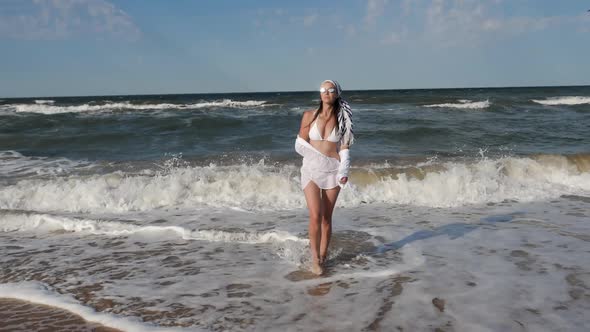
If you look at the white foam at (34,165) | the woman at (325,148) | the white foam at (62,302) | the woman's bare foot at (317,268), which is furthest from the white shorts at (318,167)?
the white foam at (34,165)

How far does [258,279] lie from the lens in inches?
174

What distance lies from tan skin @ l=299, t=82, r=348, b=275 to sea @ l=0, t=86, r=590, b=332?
0.28m

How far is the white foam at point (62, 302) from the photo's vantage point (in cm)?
346

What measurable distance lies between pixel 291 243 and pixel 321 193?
1380mm

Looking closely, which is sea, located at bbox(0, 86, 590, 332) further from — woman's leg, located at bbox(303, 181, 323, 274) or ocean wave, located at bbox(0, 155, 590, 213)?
woman's leg, located at bbox(303, 181, 323, 274)

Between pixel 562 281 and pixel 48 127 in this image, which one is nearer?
pixel 562 281

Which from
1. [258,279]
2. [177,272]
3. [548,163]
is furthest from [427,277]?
[548,163]

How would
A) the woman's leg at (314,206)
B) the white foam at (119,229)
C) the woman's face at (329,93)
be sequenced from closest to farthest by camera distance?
the woman's face at (329,93), the woman's leg at (314,206), the white foam at (119,229)

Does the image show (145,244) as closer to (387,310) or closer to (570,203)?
(387,310)

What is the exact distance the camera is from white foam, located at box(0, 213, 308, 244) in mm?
5859

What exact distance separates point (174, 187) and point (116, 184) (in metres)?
1.44

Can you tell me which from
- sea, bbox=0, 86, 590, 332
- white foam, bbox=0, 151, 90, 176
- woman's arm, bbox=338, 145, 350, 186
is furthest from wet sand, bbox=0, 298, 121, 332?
white foam, bbox=0, 151, 90, 176

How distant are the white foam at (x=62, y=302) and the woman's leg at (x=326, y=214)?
1747 mm

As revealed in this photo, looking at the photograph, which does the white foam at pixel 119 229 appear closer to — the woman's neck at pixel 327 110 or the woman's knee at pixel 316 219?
the woman's knee at pixel 316 219
